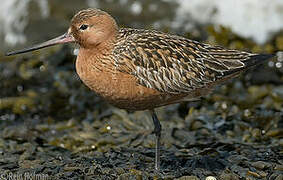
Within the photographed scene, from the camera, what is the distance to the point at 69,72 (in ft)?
32.4

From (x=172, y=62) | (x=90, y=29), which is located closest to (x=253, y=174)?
(x=172, y=62)

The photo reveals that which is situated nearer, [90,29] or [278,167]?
[90,29]

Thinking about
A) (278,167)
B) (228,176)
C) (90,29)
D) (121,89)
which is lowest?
(228,176)

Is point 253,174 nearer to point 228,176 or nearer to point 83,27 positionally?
point 228,176

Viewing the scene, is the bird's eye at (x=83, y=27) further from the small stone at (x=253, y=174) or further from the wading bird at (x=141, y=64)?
the small stone at (x=253, y=174)

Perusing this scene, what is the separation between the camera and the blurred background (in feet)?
22.8

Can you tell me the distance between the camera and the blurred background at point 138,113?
6957 millimetres

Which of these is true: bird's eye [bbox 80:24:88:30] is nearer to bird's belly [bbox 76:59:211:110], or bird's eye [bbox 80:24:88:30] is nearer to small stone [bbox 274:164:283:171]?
bird's belly [bbox 76:59:211:110]

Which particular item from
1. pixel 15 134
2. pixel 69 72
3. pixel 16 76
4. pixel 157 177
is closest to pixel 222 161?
pixel 157 177

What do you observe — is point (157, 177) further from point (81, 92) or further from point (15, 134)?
point (81, 92)

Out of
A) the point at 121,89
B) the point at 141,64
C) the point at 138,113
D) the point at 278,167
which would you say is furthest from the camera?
the point at 138,113

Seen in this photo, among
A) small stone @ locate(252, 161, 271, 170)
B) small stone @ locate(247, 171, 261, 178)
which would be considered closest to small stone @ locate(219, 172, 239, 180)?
small stone @ locate(247, 171, 261, 178)

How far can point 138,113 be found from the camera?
331 inches

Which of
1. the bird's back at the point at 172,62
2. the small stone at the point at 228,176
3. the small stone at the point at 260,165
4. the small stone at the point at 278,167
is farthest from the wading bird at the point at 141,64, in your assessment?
the small stone at the point at 278,167
